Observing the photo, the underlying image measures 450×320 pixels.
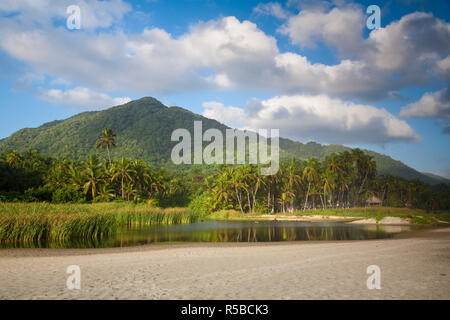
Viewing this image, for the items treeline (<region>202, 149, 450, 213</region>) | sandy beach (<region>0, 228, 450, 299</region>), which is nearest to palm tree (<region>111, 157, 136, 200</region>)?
treeline (<region>202, 149, 450, 213</region>)

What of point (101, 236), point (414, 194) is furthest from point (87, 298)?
point (414, 194)

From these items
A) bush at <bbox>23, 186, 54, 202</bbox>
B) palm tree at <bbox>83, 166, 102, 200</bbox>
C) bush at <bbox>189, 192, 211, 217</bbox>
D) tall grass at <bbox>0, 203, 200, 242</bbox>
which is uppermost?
palm tree at <bbox>83, 166, 102, 200</bbox>

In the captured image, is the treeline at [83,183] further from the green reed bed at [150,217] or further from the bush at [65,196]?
the green reed bed at [150,217]

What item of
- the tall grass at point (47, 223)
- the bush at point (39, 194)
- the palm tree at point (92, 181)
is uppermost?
the palm tree at point (92, 181)

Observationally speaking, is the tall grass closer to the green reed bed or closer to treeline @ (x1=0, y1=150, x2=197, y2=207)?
the green reed bed

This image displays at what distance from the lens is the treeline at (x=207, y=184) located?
58.2 metres

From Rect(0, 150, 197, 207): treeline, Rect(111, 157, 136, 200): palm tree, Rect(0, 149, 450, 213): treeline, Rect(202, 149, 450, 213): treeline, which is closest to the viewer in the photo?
Rect(0, 150, 197, 207): treeline

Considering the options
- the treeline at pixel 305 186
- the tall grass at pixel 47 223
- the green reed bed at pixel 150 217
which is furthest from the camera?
the treeline at pixel 305 186

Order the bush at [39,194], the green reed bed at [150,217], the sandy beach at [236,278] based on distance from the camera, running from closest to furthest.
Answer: the sandy beach at [236,278], the green reed bed at [150,217], the bush at [39,194]

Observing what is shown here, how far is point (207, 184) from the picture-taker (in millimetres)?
94250

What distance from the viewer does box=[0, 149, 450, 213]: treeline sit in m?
58.2

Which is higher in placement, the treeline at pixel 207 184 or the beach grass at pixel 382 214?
the treeline at pixel 207 184

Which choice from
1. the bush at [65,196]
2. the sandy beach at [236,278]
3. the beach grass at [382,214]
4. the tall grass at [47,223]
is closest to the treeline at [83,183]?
the bush at [65,196]
